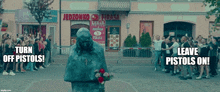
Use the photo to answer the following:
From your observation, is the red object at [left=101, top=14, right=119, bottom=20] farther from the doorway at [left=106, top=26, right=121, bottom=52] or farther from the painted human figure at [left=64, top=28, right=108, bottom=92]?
the painted human figure at [left=64, top=28, right=108, bottom=92]

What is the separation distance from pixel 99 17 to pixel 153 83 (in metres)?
14.1

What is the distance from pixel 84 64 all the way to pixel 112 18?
20270mm

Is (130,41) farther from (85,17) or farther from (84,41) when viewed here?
(84,41)

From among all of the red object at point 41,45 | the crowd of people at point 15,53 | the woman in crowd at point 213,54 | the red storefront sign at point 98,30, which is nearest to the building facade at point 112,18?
the red storefront sign at point 98,30

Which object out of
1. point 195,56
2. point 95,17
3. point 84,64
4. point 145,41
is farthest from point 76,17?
point 84,64

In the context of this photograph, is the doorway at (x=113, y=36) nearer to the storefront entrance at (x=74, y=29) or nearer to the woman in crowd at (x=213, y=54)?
the storefront entrance at (x=74, y=29)

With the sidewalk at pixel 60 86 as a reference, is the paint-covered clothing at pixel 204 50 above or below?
above

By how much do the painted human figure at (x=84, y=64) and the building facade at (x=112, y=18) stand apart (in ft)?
65.1

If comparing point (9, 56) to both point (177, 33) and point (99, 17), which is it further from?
point (177, 33)

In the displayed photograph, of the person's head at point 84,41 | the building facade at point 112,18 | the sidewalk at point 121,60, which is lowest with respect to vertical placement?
the sidewalk at point 121,60

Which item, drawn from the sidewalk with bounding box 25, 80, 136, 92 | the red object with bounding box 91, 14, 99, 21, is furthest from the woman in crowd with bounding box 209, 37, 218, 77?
the red object with bounding box 91, 14, 99, 21

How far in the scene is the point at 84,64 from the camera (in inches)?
131

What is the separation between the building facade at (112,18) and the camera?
76.5 ft

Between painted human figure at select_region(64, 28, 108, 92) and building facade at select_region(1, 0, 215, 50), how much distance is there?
781 inches
